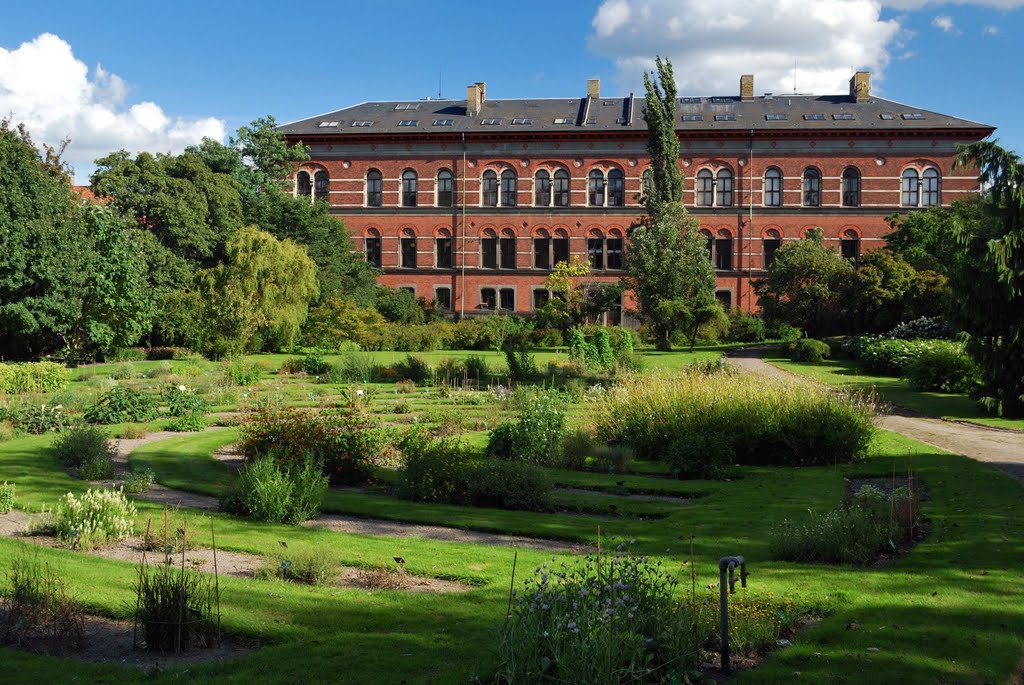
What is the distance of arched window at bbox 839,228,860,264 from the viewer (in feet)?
164

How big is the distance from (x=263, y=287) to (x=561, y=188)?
2398 cm

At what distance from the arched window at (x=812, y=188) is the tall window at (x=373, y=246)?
83.5ft

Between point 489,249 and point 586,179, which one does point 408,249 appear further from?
point 586,179

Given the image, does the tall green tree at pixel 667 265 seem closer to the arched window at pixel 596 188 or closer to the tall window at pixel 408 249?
the arched window at pixel 596 188

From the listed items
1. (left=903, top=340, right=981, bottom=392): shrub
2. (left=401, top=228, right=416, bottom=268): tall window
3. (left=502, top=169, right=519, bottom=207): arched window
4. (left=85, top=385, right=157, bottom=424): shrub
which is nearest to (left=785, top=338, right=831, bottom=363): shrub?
(left=903, top=340, right=981, bottom=392): shrub

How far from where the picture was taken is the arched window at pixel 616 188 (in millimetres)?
52062

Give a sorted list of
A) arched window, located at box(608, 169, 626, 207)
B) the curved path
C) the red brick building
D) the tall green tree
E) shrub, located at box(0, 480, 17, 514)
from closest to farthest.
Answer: shrub, located at box(0, 480, 17, 514) → the curved path → the tall green tree → the red brick building → arched window, located at box(608, 169, 626, 207)

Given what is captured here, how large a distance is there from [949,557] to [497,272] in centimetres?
4586

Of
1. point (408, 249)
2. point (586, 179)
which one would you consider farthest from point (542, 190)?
point (408, 249)

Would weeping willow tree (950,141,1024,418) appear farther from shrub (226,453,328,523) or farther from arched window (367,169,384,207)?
arched window (367,169,384,207)

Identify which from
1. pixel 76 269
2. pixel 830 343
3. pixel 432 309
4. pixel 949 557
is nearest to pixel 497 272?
pixel 432 309

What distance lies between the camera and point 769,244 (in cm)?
5088

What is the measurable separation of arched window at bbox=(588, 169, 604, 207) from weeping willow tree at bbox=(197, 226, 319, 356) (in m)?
22.0

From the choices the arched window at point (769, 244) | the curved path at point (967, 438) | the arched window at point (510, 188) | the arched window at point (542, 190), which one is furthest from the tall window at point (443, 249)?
the curved path at point (967, 438)
